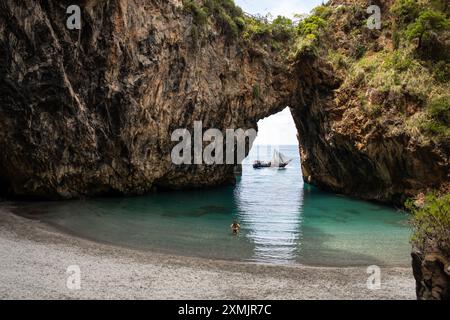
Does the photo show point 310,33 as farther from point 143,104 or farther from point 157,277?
point 157,277

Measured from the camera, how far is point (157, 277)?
503 inches

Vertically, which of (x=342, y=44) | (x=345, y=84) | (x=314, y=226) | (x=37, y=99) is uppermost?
(x=342, y=44)

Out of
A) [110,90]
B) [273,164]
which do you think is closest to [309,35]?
[110,90]

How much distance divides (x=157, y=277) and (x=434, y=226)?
8.21m

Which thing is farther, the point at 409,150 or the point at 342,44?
the point at 342,44

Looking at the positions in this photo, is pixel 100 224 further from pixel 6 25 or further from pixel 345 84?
pixel 345 84

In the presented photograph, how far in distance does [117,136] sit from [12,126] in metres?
6.87

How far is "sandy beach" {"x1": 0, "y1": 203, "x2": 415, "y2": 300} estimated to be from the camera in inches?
445

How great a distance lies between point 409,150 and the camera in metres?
26.6

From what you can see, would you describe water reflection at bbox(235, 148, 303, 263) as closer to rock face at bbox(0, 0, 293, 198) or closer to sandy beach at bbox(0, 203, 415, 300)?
sandy beach at bbox(0, 203, 415, 300)

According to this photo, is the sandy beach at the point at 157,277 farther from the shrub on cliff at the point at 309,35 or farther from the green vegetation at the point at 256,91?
the shrub on cliff at the point at 309,35
